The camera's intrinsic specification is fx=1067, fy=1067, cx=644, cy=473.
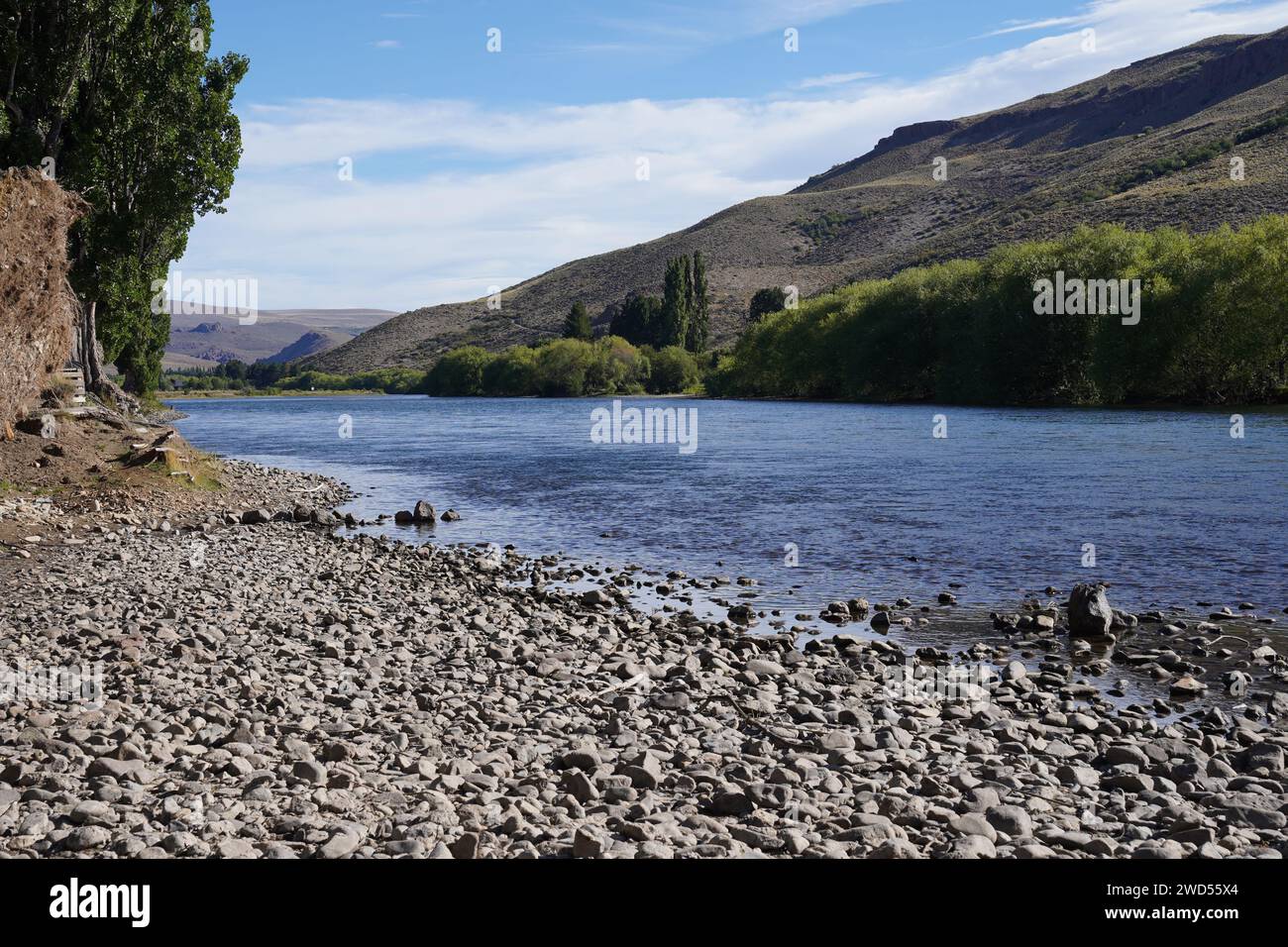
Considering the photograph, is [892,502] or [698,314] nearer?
[892,502]

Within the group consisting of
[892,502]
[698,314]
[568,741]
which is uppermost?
[698,314]

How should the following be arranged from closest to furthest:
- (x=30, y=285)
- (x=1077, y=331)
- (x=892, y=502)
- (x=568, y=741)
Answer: (x=568, y=741) < (x=30, y=285) < (x=892, y=502) < (x=1077, y=331)

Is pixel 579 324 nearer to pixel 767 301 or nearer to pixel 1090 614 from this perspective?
pixel 767 301

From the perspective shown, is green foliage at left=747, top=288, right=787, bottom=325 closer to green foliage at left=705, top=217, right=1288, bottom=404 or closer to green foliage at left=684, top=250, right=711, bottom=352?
green foliage at left=684, top=250, right=711, bottom=352

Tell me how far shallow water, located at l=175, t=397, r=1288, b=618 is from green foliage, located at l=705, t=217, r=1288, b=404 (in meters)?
11.2

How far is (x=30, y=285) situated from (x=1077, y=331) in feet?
255

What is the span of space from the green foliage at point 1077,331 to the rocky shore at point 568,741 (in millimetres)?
67813

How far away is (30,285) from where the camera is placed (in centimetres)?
2161

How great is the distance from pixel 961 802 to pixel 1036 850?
983 millimetres

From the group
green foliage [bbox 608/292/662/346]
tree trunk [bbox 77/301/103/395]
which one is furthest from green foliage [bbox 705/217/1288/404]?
tree trunk [bbox 77/301/103/395]

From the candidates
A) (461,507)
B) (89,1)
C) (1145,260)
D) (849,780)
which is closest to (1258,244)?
(1145,260)

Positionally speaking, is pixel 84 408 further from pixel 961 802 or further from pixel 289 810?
pixel 961 802

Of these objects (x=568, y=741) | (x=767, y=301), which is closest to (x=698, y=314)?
(x=767, y=301)
